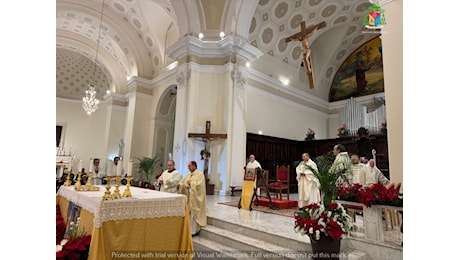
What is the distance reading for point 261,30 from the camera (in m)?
11.3

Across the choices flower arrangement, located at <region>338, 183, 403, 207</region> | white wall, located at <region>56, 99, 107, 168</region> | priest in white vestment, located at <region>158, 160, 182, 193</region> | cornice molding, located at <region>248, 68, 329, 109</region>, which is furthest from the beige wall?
white wall, located at <region>56, 99, 107, 168</region>

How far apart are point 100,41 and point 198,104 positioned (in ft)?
24.8

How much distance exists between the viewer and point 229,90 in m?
9.30

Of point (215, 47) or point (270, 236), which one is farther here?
point (215, 47)

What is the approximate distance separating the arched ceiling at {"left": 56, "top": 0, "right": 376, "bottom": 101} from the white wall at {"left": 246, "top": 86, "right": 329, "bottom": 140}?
6.16ft

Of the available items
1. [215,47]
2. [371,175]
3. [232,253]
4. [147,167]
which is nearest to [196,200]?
[232,253]

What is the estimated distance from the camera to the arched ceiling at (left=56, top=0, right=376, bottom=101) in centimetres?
1006

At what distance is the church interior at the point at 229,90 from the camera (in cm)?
504

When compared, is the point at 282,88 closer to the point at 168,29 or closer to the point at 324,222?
the point at 168,29

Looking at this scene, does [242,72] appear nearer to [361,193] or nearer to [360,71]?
[361,193]

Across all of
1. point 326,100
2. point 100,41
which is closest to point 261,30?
point 326,100

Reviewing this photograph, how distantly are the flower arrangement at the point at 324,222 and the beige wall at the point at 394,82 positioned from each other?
133 cm

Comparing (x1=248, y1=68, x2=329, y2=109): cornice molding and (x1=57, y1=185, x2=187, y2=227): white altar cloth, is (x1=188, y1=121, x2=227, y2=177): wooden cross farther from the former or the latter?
(x1=57, y1=185, x2=187, y2=227): white altar cloth

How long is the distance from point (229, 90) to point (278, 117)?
388cm
